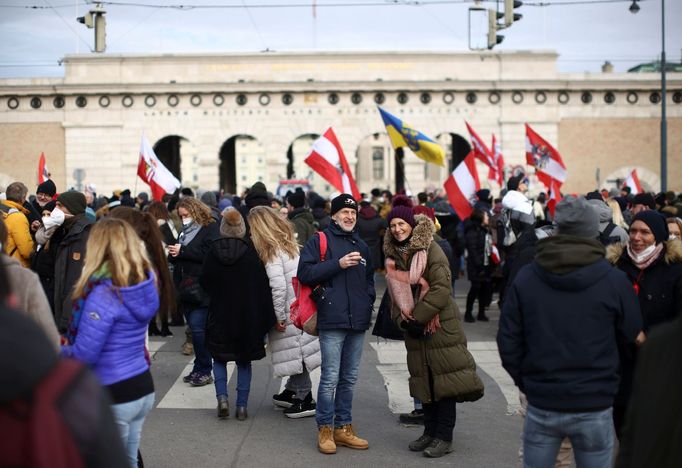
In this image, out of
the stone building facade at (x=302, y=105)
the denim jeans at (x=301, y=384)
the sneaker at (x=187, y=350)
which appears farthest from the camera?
the stone building facade at (x=302, y=105)

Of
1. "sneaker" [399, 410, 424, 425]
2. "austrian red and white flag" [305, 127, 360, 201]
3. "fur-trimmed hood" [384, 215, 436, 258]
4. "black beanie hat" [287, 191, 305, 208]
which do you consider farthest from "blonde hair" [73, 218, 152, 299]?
"black beanie hat" [287, 191, 305, 208]

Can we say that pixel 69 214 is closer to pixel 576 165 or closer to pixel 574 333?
pixel 574 333

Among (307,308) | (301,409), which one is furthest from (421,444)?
(301,409)

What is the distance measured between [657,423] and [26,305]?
343cm

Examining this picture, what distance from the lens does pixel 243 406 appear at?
28.8 ft

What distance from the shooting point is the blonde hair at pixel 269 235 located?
867 cm

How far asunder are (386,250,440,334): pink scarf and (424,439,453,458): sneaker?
0.92 m

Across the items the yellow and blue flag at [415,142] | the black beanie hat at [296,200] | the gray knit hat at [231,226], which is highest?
the yellow and blue flag at [415,142]

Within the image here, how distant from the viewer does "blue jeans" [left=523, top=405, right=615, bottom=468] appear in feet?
16.0

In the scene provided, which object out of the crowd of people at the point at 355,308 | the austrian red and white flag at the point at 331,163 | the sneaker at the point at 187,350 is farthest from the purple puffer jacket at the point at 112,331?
the austrian red and white flag at the point at 331,163

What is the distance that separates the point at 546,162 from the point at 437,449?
12.8 metres

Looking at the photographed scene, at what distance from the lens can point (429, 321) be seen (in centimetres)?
739

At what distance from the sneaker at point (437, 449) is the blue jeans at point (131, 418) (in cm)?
273

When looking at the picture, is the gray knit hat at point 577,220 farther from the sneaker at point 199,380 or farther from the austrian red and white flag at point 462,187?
the austrian red and white flag at point 462,187
